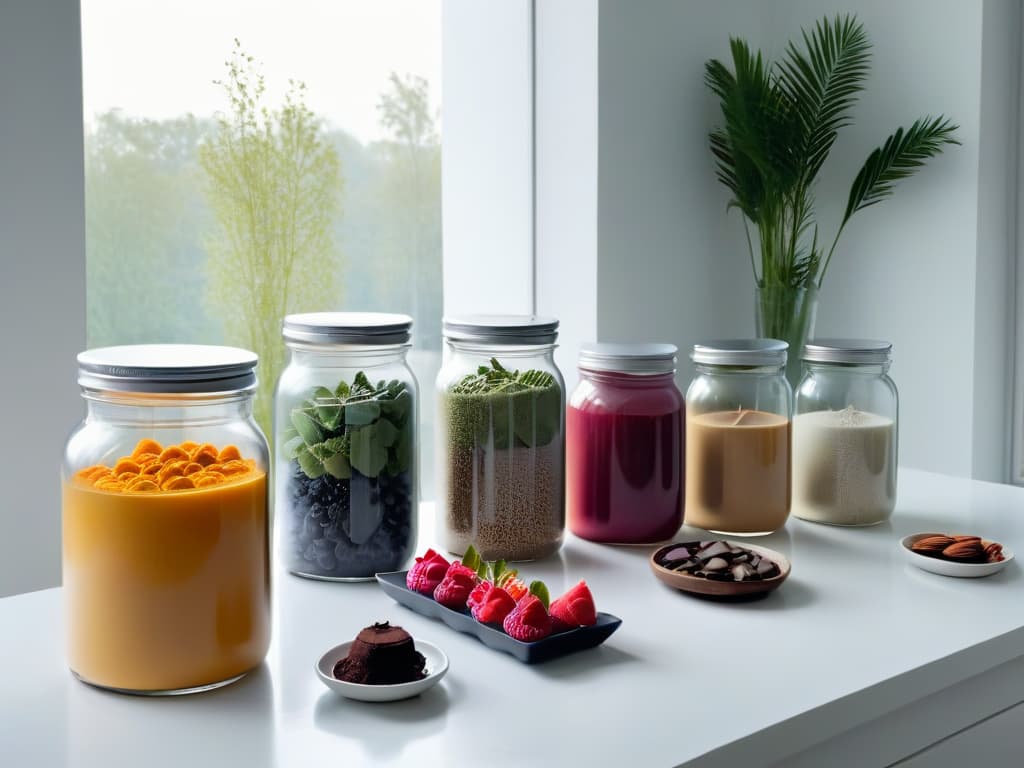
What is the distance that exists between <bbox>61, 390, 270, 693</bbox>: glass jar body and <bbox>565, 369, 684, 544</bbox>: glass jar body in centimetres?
49

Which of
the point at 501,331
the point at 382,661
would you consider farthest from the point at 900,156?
the point at 382,661

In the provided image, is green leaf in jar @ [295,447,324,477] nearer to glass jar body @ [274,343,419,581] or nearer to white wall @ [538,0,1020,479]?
glass jar body @ [274,343,419,581]

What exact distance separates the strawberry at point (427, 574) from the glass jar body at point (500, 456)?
0.13 metres

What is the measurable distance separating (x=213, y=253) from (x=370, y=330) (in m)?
1.19

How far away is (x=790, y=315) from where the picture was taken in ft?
6.64

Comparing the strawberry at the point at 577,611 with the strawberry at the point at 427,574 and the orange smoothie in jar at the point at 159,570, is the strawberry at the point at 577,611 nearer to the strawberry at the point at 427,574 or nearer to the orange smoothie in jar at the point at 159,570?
the strawberry at the point at 427,574

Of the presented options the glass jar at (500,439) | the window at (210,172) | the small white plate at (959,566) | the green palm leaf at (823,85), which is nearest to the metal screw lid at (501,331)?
the glass jar at (500,439)

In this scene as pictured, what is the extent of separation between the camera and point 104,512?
2.63ft

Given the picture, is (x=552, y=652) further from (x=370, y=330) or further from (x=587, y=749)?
(x=370, y=330)

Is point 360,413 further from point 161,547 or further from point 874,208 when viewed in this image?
point 874,208

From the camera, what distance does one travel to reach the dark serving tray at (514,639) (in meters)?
0.89

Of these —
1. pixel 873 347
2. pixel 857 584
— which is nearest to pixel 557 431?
pixel 857 584

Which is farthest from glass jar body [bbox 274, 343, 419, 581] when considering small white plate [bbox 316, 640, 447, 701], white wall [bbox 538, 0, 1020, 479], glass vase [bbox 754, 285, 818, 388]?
glass vase [bbox 754, 285, 818, 388]

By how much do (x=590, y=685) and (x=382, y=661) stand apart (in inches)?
6.9
